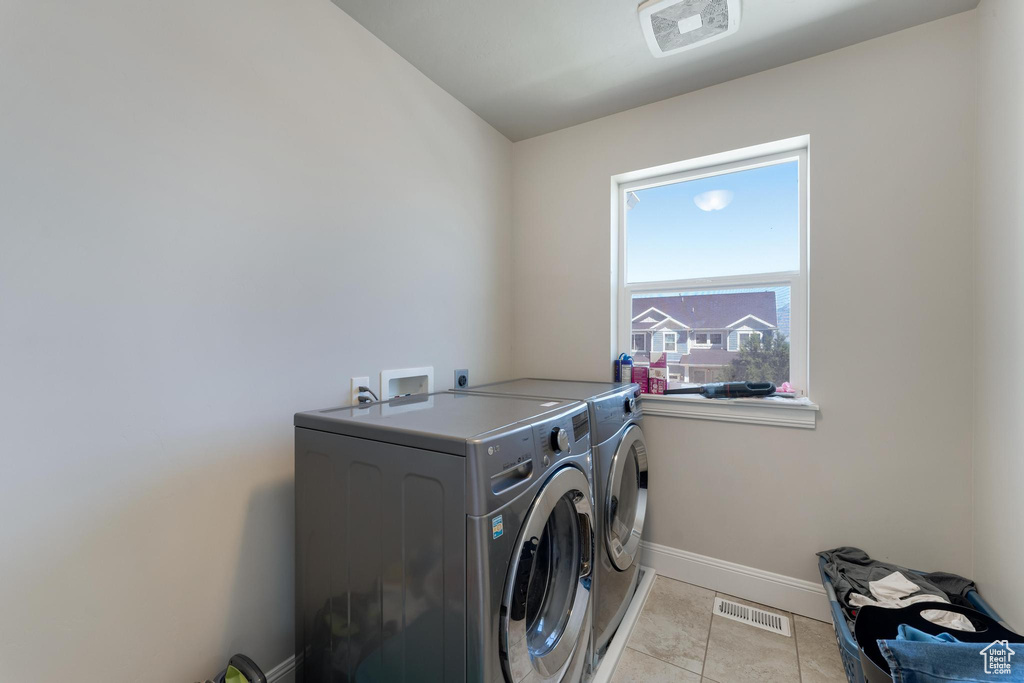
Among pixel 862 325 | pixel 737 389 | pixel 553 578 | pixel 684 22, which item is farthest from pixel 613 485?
pixel 684 22

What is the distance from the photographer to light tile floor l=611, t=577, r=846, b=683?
1516mm

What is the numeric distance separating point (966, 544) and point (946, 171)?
4.66 feet

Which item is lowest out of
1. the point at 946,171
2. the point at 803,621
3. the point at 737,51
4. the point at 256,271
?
the point at 803,621

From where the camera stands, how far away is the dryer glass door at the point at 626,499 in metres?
1.61

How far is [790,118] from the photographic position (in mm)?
1875

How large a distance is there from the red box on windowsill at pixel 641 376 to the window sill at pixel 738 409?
43 millimetres

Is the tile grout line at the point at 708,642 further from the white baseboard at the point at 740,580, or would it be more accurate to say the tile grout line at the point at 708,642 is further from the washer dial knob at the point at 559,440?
the washer dial knob at the point at 559,440

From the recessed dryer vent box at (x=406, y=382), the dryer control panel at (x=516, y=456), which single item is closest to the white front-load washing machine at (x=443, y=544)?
the dryer control panel at (x=516, y=456)

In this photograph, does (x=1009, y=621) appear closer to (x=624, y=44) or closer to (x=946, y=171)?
(x=946, y=171)

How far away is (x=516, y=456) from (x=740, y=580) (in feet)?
5.43

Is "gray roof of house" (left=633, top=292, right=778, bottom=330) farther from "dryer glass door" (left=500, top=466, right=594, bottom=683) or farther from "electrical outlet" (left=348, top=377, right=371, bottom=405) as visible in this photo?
"electrical outlet" (left=348, top=377, right=371, bottom=405)

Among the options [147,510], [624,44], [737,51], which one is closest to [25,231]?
[147,510]

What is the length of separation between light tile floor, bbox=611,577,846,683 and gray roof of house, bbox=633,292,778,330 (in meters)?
1.33

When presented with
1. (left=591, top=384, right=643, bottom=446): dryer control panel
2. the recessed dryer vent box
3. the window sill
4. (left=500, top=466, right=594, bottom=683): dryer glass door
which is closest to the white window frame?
the window sill
